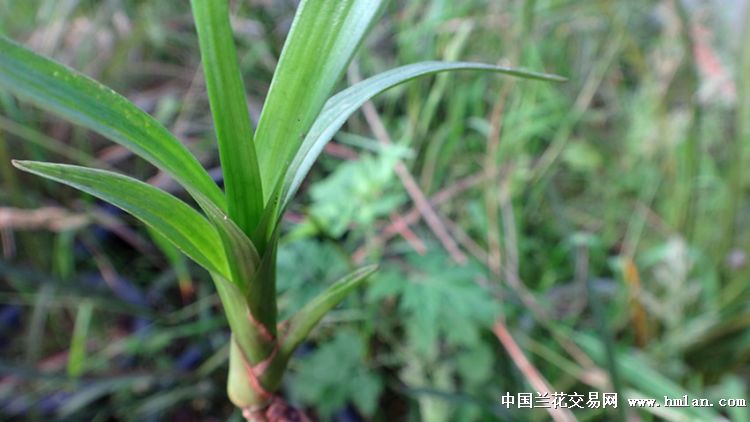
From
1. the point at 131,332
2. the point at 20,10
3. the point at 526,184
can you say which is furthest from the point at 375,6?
the point at 20,10

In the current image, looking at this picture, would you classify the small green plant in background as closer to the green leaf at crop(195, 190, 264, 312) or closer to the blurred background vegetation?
the green leaf at crop(195, 190, 264, 312)

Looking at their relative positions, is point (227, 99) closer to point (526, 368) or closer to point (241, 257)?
point (241, 257)

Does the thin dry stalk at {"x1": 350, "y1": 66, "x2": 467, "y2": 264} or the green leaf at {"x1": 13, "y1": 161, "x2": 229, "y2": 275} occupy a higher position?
the green leaf at {"x1": 13, "y1": 161, "x2": 229, "y2": 275}

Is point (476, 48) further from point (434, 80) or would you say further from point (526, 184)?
point (526, 184)

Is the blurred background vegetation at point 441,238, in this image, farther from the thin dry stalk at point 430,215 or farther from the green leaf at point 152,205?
the green leaf at point 152,205

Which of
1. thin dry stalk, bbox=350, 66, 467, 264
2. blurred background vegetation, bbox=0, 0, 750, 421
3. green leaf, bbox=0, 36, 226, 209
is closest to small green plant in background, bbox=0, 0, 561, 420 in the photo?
green leaf, bbox=0, 36, 226, 209

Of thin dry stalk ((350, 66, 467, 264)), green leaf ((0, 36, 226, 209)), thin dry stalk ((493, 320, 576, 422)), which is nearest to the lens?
green leaf ((0, 36, 226, 209))

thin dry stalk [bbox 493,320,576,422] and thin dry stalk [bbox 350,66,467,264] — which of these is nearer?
thin dry stalk [bbox 493,320,576,422]

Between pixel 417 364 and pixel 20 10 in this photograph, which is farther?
pixel 20 10
